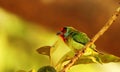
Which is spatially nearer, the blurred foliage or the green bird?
the green bird

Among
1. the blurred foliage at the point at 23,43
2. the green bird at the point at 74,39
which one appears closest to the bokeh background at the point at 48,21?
the blurred foliage at the point at 23,43

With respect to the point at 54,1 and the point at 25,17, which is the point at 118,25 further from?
the point at 25,17

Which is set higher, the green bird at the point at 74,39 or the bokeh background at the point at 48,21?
the bokeh background at the point at 48,21

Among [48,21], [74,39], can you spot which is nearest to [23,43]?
[48,21]

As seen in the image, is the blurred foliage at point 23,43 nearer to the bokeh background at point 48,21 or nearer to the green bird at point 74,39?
the bokeh background at point 48,21

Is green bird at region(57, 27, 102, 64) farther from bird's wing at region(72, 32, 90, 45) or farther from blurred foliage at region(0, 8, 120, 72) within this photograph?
blurred foliage at region(0, 8, 120, 72)

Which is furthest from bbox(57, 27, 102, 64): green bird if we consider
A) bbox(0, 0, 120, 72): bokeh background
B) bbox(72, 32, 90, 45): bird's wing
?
bbox(0, 0, 120, 72): bokeh background

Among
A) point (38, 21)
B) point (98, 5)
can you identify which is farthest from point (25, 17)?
point (98, 5)

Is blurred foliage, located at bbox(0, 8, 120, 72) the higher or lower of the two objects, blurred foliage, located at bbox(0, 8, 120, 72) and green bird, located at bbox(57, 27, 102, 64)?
the higher
